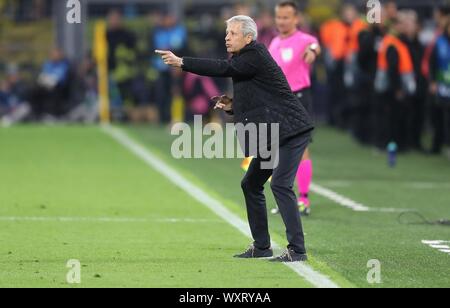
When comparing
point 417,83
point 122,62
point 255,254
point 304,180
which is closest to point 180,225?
point 304,180

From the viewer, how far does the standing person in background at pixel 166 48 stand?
31891 millimetres

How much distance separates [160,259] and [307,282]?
165 cm

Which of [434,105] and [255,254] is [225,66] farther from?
[434,105]

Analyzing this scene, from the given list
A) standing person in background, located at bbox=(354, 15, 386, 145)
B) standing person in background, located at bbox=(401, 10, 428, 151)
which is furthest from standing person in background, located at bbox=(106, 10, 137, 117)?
standing person in background, located at bbox=(401, 10, 428, 151)

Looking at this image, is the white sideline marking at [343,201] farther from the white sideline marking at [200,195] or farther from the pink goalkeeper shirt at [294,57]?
the pink goalkeeper shirt at [294,57]

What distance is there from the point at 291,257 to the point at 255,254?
1.29 ft

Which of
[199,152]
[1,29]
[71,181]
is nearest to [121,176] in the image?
[71,181]

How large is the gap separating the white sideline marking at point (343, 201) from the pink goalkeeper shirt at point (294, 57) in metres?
1.71

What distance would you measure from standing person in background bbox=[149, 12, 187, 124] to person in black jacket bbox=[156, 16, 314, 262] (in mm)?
19960

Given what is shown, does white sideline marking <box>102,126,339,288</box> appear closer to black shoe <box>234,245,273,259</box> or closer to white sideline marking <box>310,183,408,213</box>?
black shoe <box>234,245,273,259</box>

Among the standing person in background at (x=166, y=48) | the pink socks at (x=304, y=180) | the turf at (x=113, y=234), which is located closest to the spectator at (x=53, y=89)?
the standing person in background at (x=166, y=48)

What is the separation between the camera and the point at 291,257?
11.5 meters

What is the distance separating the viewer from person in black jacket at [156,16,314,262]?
11445 millimetres
